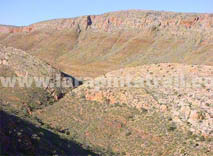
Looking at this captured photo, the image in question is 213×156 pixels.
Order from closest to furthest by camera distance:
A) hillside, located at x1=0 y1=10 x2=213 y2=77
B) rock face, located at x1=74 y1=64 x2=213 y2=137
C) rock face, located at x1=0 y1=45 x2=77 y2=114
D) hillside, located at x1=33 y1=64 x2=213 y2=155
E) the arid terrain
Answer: the arid terrain
hillside, located at x1=33 y1=64 x2=213 y2=155
rock face, located at x1=74 y1=64 x2=213 y2=137
rock face, located at x1=0 y1=45 x2=77 y2=114
hillside, located at x1=0 y1=10 x2=213 y2=77

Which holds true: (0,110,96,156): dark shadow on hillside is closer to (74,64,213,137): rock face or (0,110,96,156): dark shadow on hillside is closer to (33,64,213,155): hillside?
(33,64,213,155): hillside

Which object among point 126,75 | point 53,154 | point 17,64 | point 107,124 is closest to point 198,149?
point 107,124

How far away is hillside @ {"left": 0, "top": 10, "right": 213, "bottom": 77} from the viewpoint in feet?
221

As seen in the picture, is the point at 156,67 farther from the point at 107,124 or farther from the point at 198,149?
the point at 198,149

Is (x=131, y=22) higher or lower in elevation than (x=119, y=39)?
higher

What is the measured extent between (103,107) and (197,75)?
7279 mm

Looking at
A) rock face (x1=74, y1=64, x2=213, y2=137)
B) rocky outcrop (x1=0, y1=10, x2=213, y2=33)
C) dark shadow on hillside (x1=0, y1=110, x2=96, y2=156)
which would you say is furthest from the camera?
rocky outcrop (x1=0, y1=10, x2=213, y2=33)

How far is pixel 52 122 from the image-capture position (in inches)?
680

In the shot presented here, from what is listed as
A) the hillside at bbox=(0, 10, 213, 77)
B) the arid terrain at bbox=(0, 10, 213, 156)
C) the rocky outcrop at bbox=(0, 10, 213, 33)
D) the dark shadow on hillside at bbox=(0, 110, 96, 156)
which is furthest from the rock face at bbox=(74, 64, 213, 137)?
the rocky outcrop at bbox=(0, 10, 213, 33)

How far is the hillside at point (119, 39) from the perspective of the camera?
67.3 metres

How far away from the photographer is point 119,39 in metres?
86.6

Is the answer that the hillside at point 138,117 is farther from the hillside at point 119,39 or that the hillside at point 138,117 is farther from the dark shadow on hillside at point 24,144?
the hillside at point 119,39

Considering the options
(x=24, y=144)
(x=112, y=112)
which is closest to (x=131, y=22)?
(x=112, y=112)

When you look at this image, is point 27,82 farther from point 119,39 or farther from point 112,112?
point 119,39
